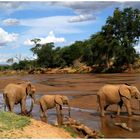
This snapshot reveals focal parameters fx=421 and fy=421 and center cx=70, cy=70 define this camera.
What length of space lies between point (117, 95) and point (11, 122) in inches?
250

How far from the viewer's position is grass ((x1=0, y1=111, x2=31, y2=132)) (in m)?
10.1

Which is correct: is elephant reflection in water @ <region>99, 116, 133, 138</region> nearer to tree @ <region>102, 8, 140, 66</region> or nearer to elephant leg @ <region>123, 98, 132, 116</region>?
elephant leg @ <region>123, 98, 132, 116</region>

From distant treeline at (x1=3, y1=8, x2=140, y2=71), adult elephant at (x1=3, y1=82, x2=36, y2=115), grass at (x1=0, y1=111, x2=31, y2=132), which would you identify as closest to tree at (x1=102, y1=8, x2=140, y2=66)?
distant treeline at (x1=3, y1=8, x2=140, y2=71)

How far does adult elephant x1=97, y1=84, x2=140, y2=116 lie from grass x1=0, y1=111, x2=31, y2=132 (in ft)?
16.9

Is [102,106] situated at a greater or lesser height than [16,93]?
lesser

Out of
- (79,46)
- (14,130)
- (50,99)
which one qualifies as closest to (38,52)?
(79,46)

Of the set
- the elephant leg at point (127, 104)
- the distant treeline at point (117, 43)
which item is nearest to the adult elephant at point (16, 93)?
the elephant leg at point (127, 104)

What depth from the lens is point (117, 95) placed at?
16.1m

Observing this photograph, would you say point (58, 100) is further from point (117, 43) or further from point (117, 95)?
point (117, 43)

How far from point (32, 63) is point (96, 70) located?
97.6 feet

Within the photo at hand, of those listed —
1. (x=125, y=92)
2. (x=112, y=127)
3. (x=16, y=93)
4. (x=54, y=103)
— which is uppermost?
(x=16, y=93)

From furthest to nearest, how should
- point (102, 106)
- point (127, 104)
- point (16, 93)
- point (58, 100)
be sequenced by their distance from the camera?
1. point (16, 93)
2. point (102, 106)
3. point (58, 100)
4. point (127, 104)

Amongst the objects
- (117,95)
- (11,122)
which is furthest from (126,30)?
(11,122)

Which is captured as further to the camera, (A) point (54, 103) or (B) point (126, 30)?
(B) point (126, 30)
